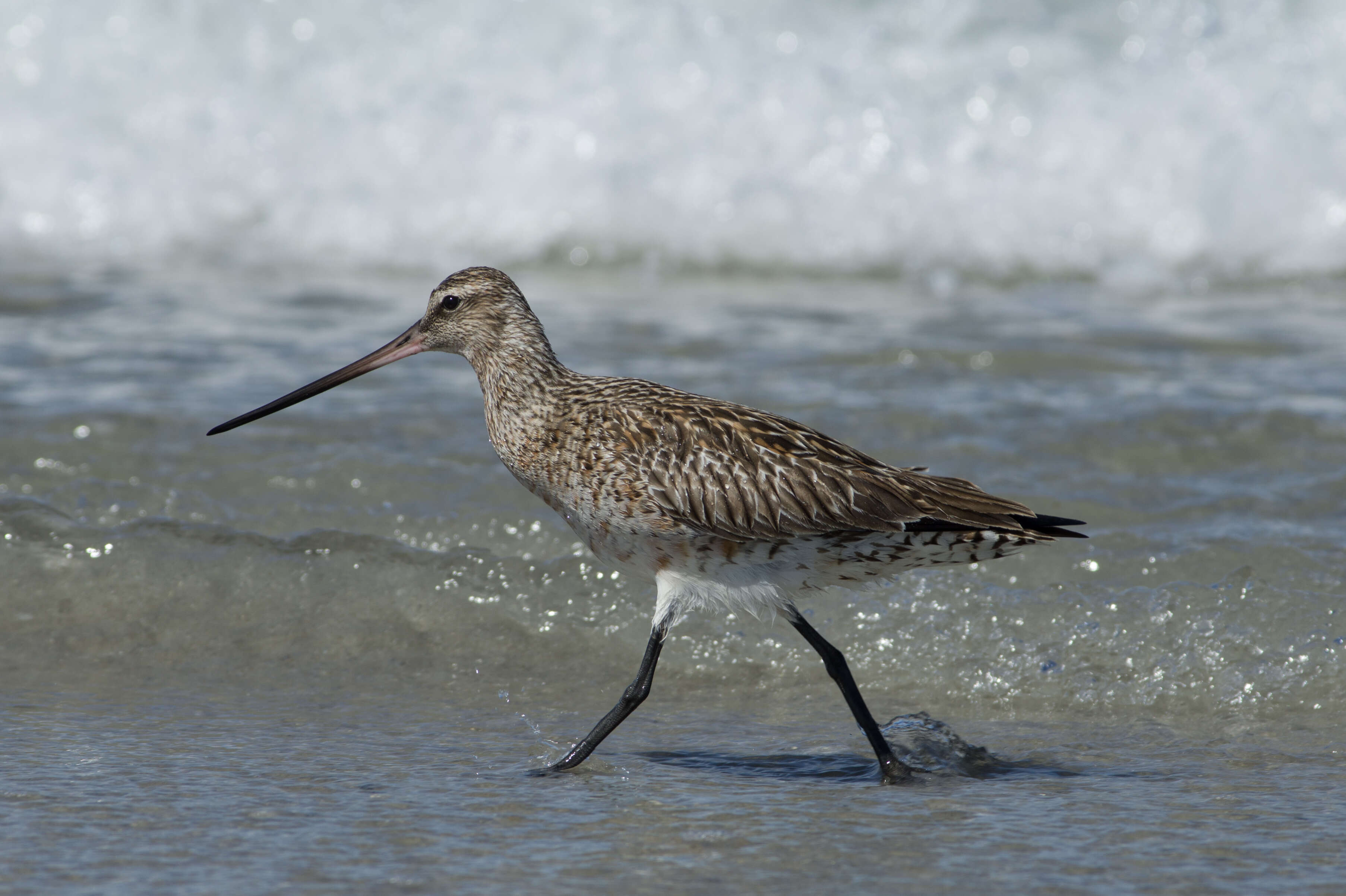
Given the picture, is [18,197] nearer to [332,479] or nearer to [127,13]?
[127,13]

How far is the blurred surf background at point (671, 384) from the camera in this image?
3814 mm

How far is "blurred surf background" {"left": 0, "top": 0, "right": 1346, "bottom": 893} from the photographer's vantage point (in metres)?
3.81

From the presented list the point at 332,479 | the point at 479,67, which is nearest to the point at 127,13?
the point at 479,67

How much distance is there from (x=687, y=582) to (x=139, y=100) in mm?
9544

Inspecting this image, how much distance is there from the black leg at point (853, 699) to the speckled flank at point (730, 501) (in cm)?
10

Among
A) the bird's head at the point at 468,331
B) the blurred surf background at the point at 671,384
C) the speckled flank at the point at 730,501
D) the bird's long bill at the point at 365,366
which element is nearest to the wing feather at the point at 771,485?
the speckled flank at the point at 730,501

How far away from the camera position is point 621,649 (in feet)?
16.9

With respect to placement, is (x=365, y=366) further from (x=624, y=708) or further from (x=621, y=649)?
(x=624, y=708)

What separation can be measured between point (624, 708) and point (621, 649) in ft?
2.88

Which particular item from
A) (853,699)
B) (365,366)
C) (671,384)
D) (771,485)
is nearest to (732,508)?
(771,485)

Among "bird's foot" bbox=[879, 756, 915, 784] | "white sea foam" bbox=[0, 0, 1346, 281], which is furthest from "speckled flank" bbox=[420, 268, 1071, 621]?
"white sea foam" bbox=[0, 0, 1346, 281]

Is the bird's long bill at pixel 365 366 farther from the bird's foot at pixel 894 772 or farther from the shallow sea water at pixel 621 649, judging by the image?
the bird's foot at pixel 894 772

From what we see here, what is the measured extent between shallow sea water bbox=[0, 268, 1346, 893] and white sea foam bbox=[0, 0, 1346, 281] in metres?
3.18

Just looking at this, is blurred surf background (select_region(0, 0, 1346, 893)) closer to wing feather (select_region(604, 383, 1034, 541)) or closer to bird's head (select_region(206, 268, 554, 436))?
wing feather (select_region(604, 383, 1034, 541))
